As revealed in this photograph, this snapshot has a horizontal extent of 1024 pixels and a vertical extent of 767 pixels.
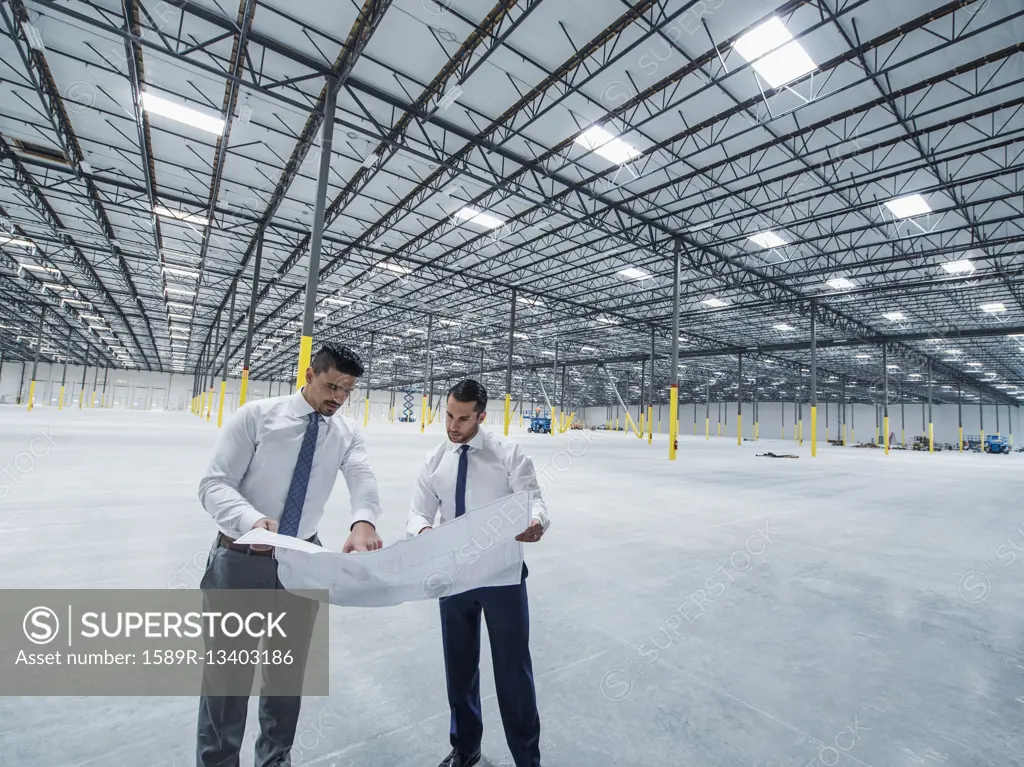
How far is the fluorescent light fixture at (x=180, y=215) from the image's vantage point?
17.6 m

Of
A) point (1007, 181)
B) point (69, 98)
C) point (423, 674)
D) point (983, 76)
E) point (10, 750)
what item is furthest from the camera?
point (1007, 181)

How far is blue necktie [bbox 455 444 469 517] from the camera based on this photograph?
2105mm

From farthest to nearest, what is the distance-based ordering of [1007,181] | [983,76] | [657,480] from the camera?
[1007,181] → [657,480] → [983,76]

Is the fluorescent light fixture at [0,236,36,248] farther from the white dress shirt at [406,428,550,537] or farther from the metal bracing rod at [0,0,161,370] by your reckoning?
the white dress shirt at [406,428,550,537]

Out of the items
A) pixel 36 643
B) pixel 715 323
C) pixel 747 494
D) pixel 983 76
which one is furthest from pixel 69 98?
pixel 715 323

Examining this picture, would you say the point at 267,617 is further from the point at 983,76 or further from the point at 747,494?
the point at 983,76

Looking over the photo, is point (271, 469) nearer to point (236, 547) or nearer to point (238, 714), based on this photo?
point (236, 547)

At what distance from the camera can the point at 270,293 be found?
1186 inches

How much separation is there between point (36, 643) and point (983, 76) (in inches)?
685

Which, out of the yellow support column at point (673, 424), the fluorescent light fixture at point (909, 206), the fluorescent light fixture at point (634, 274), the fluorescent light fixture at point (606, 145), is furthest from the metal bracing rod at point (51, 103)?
the fluorescent light fixture at point (909, 206)

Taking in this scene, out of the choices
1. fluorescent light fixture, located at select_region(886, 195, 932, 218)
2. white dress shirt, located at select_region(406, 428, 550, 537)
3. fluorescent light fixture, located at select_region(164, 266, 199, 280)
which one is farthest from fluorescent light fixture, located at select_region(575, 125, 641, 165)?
fluorescent light fixture, located at select_region(164, 266, 199, 280)

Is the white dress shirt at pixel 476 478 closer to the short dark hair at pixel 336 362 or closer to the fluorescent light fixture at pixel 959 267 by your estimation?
the short dark hair at pixel 336 362

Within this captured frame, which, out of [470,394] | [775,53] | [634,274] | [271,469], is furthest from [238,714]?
[634,274]

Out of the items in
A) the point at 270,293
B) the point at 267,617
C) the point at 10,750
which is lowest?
the point at 10,750
